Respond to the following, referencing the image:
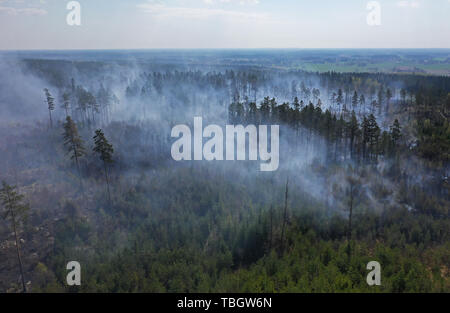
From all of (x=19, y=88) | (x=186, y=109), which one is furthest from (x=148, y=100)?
(x=19, y=88)

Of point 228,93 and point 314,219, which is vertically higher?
point 228,93

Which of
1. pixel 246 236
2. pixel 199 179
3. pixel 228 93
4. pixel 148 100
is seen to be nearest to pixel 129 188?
pixel 199 179

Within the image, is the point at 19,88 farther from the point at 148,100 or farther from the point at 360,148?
the point at 360,148

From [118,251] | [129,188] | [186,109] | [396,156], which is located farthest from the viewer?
[186,109]

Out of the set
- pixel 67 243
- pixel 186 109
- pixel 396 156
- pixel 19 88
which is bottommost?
pixel 67 243

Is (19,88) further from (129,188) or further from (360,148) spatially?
(360,148)
